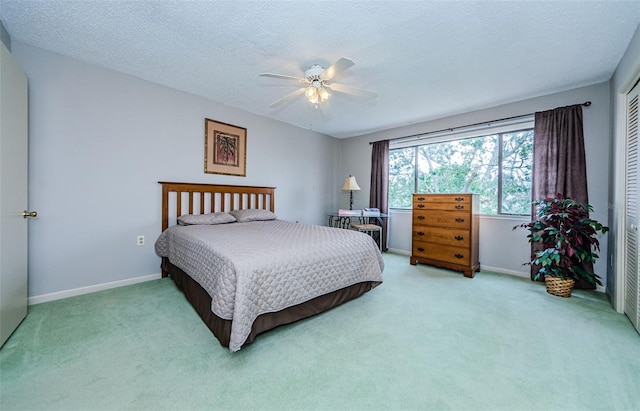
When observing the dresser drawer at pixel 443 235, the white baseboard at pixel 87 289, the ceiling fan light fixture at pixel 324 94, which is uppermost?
the ceiling fan light fixture at pixel 324 94

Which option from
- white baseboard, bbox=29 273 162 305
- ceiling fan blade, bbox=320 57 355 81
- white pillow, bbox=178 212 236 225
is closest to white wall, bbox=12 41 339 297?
white baseboard, bbox=29 273 162 305

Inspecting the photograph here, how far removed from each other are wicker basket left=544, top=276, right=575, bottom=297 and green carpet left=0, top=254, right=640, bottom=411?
28 centimetres

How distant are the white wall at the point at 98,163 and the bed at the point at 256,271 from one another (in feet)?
1.04

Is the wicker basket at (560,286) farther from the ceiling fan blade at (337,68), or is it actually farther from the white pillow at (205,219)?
the white pillow at (205,219)

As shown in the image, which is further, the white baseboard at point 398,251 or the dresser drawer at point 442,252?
the white baseboard at point 398,251

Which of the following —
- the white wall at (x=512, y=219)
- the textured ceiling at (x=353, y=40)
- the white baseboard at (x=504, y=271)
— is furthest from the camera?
the white baseboard at (x=504, y=271)

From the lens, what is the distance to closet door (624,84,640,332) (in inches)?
82.4

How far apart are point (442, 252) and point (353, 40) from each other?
3.04 metres

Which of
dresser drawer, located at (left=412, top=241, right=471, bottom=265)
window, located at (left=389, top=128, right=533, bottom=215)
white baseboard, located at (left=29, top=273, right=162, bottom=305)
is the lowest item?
white baseboard, located at (left=29, top=273, right=162, bottom=305)

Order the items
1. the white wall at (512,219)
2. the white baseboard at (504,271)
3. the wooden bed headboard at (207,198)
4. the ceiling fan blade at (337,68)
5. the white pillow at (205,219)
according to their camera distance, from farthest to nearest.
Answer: the white baseboard at (504,271) → the wooden bed headboard at (207,198) → the white pillow at (205,219) → the white wall at (512,219) → the ceiling fan blade at (337,68)

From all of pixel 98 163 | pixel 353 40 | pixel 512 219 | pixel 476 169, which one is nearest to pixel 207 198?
pixel 98 163

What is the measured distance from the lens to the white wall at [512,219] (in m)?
2.91

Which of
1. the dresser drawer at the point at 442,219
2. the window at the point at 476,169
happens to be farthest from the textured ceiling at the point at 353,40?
the dresser drawer at the point at 442,219

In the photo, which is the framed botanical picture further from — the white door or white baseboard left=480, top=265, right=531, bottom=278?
white baseboard left=480, top=265, right=531, bottom=278
